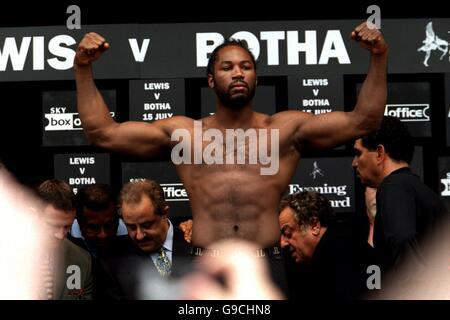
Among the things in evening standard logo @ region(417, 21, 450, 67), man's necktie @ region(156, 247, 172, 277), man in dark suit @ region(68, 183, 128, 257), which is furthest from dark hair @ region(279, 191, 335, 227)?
evening standard logo @ region(417, 21, 450, 67)

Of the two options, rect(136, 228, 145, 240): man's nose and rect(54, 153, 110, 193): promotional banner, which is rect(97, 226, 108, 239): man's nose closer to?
rect(136, 228, 145, 240): man's nose

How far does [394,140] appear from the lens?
14.1 feet

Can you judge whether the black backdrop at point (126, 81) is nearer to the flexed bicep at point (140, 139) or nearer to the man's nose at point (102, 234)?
the man's nose at point (102, 234)

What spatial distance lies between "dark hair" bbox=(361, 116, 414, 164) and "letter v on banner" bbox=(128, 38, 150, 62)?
1796mm

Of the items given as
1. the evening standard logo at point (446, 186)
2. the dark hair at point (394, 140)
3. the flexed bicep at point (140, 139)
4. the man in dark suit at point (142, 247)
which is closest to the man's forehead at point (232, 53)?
the flexed bicep at point (140, 139)

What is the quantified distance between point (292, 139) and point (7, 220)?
136 cm

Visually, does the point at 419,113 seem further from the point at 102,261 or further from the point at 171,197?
the point at 102,261

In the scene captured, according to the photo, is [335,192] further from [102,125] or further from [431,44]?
[102,125]

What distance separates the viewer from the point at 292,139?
13.3ft

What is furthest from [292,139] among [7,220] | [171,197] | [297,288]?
[171,197]

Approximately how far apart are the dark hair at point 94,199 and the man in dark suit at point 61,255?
24cm

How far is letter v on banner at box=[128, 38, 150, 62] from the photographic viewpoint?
5703 millimetres

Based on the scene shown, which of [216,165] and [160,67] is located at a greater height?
[160,67]
